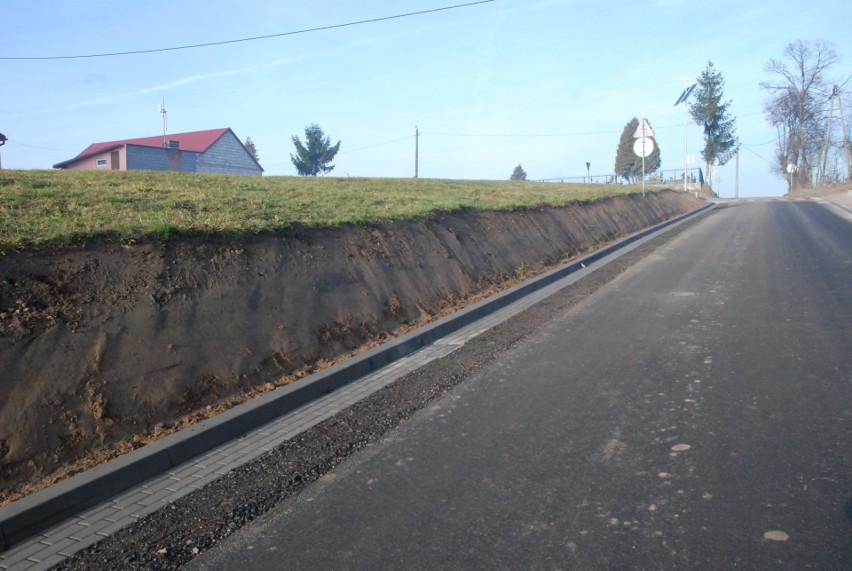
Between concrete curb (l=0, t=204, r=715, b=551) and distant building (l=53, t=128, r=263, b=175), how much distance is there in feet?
113

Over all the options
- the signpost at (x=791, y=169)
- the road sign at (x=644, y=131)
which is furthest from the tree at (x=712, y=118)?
the road sign at (x=644, y=131)

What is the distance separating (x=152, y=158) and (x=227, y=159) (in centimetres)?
735

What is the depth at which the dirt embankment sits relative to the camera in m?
4.96

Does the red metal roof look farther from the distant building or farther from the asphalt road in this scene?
the asphalt road

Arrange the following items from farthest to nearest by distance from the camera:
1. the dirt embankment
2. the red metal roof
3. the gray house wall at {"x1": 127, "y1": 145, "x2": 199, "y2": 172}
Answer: the red metal roof → the gray house wall at {"x1": 127, "y1": 145, "x2": 199, "y2": 172} → the dirt embankment

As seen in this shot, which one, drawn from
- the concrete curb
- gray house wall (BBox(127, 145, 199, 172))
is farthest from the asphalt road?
gray house wall (BBox(127, 145, 199, 172))

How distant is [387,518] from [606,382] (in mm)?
3070

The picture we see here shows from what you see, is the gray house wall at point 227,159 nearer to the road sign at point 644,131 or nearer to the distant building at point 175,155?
the distant building at point 175,155

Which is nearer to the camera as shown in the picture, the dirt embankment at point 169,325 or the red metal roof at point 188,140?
the dirt embankment at point 169,325

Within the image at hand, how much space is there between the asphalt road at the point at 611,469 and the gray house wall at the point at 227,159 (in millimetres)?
42107

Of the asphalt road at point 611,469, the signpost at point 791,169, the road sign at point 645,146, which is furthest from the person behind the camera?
the signpost at point 791,169

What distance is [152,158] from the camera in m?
41.7

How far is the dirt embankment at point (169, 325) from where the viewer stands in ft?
16.3

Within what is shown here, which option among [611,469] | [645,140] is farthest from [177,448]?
[645,140]
